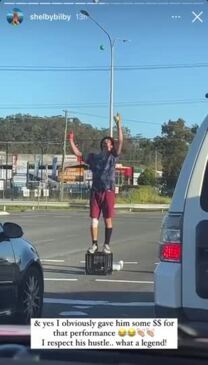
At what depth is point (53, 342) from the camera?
2867 millimetres

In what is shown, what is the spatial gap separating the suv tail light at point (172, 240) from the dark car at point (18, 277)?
6.36 feet

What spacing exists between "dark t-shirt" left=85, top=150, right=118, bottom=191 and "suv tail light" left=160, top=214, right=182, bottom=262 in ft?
19.9

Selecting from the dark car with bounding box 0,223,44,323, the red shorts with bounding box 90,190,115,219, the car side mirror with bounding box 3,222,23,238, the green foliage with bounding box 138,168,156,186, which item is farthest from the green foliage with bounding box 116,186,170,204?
the car side mirror with bounding box 3,222,23,238

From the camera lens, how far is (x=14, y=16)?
2580 cm

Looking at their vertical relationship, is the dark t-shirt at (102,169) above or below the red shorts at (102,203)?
above

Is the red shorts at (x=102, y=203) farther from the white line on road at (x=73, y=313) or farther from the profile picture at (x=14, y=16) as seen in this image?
the profile picture at (x=14, y=16)

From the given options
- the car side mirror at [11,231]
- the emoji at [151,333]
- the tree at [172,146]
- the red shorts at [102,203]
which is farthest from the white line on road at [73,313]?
the tree at [172,146]

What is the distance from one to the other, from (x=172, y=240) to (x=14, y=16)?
22522 mm

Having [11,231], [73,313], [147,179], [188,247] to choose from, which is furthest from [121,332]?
[147,179]

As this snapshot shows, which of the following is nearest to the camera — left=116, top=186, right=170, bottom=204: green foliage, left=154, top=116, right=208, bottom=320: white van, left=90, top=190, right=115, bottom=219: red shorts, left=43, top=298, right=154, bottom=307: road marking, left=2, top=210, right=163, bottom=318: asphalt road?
left=154, top=116, right=208, bottom=320: white van

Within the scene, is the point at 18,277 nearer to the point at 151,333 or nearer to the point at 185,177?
the point at 185,177

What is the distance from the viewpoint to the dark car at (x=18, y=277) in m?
6.07

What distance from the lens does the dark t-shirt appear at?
34.9ft

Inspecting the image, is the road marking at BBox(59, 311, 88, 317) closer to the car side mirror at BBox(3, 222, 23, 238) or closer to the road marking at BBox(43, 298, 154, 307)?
the road marking at BBox(43, 298, 154, 307)
